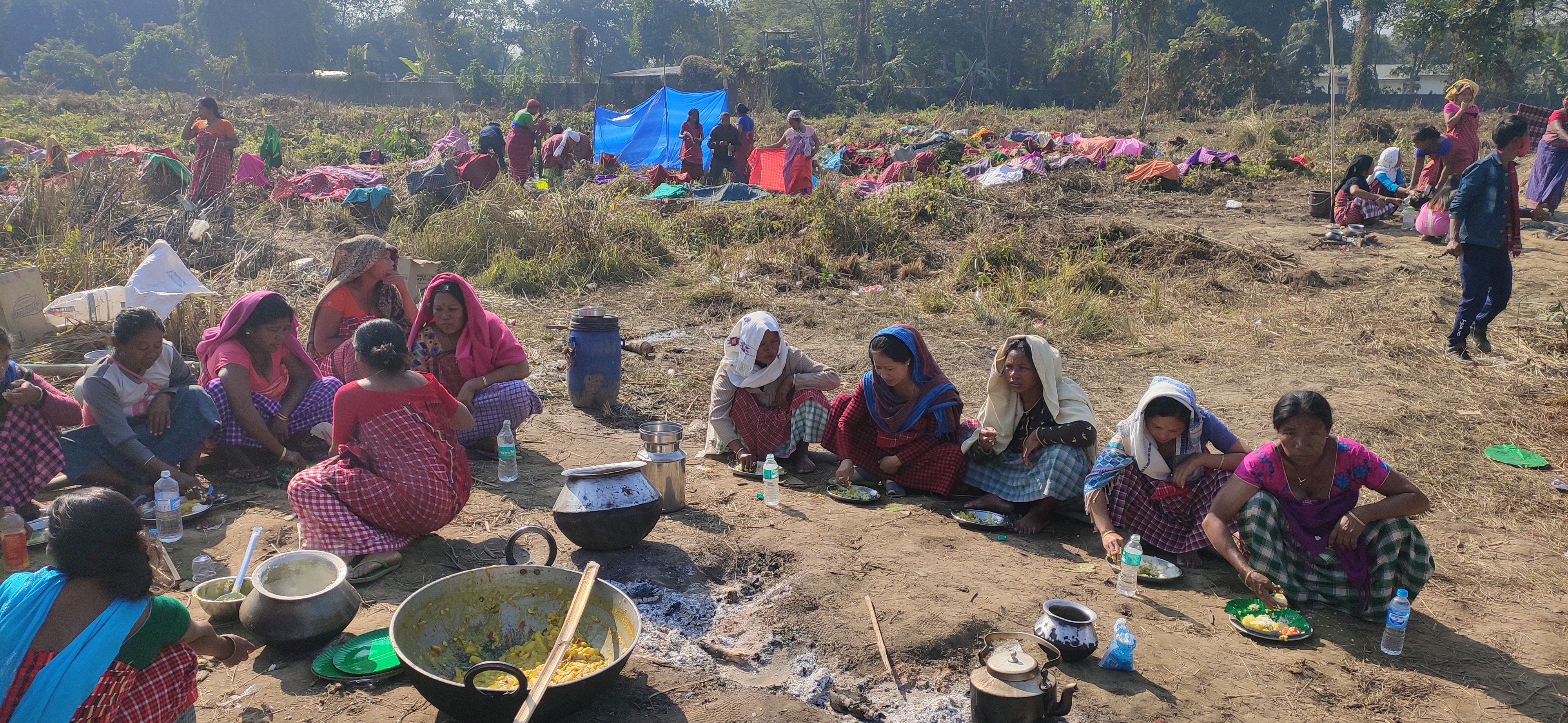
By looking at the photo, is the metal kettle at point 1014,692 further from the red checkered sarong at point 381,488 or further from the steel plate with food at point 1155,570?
the red checkered sarong at point 381,488

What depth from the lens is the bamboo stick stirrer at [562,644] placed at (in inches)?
91.4

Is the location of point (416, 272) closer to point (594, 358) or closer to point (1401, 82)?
point (594, 358)

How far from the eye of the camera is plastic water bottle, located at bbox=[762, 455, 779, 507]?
172 inches

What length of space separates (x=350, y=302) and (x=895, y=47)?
39.8 meters

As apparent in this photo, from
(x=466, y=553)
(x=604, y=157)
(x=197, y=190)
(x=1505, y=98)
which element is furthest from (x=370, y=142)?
(x=1505, y=98)

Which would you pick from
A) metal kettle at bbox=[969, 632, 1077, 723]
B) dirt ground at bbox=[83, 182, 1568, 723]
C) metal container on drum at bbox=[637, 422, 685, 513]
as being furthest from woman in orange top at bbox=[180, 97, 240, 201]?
metal kettle at bbox=[969, 632, 1077, 723]

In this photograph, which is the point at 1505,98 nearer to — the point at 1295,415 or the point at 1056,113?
the point at 1056,113

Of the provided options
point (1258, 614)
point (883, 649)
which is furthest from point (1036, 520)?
point (883, 649)

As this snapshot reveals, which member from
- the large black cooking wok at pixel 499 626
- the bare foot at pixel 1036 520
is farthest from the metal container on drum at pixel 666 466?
the bare foot at pixel 1036 520

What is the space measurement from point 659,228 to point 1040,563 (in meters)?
7.78

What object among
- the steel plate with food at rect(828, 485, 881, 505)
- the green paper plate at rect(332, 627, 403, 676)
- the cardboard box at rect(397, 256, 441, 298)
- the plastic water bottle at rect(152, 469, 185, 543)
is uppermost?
the cardboard box at rect(397, 256, 441, 298)

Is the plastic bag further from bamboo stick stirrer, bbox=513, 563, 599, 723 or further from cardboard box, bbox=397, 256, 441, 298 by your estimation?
cardboard box, bbox=397, 256, 441, 298

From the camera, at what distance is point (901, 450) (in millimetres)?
4590

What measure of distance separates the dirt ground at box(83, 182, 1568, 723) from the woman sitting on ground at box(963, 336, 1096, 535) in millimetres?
221
